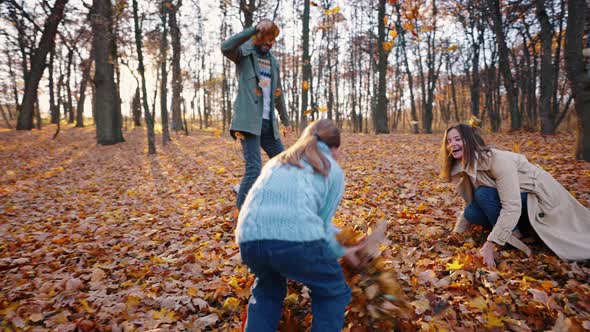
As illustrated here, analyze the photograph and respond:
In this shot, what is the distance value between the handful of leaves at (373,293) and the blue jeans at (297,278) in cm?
36

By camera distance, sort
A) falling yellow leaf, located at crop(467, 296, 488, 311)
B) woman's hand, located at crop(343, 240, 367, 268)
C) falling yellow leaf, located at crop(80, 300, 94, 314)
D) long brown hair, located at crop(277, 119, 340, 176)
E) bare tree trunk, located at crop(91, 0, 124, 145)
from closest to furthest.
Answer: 1. long brown hair, located at crop(277, 119, 340, 176)
2. woman's hand, located at crop(343, 240, 367, 268)
3. falling yellow leaf, located at crop(467, 296, 488, 311)
4. falling yellow leaf, located at crop(80, 300, 94, 314)
5. bare tree trunk, located at crop(91, 0, 124, 145)

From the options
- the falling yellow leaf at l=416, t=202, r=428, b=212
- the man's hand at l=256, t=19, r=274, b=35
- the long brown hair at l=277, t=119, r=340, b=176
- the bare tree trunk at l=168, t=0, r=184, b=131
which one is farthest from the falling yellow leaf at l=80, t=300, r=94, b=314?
the bare tree trunk at l=168, t=0, r=184, b=131

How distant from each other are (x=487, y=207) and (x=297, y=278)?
2.15 metres

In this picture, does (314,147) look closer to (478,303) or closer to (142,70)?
(478,303)

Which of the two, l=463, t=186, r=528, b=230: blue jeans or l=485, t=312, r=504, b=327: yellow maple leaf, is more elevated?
l=463, t=186, r=528, b=230: blue jeans

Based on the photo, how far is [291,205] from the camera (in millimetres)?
1561

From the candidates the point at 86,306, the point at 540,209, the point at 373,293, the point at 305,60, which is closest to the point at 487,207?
the point at 540,209

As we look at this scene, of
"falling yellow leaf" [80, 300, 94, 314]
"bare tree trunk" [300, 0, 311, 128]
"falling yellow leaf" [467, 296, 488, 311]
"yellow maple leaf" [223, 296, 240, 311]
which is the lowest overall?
"falling yellow leaf" [80, 300, 94, 314]

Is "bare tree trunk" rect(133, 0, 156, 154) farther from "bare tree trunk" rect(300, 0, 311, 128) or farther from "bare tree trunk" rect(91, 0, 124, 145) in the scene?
"bare tree trunk" rect(300, 0, 311, 128)

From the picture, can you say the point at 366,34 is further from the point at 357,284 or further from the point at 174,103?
the point at 357,284

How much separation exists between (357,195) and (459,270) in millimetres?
2415

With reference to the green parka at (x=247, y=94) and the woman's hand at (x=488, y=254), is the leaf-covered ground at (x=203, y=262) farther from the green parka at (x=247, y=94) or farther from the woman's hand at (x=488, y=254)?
the green parka at (x=247, y=94)

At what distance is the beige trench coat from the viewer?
2.62 m

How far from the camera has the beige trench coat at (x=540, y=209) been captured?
8.59 feet
